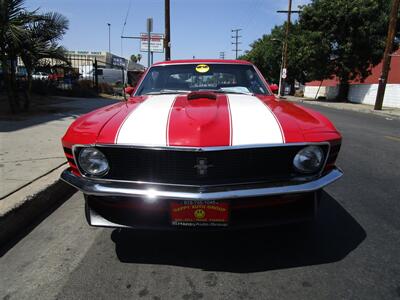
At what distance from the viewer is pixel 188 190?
8.60ft

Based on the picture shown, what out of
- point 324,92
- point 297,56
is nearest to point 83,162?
point 297,56

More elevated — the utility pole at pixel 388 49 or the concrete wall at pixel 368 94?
the utility pole at pixel 388 49

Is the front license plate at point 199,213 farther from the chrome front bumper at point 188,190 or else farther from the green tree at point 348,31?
the green tree at point 348,31

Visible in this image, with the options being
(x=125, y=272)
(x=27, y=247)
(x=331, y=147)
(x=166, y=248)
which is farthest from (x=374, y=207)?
(x=27, y=247)

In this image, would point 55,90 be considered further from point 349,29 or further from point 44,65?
point 349,29

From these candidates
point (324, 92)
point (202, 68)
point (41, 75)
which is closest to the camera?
point (202, 68)

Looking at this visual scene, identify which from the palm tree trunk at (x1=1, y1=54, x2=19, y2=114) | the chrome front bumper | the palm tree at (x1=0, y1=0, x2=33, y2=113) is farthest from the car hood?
the palm tree trunk at (x1=1, y1=54, x2=19, y2=114)

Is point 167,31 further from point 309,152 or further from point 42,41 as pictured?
point 309,152

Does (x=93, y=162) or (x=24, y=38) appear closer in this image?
(x=93, y=162)

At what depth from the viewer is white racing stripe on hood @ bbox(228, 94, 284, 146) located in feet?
8.64

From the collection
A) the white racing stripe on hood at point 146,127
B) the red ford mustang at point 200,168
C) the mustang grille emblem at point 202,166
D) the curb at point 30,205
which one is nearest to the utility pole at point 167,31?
the curb at point 30,205

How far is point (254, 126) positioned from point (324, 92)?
4206cm

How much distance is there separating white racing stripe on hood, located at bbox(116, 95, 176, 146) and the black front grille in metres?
0.06

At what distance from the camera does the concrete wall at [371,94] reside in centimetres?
2472
